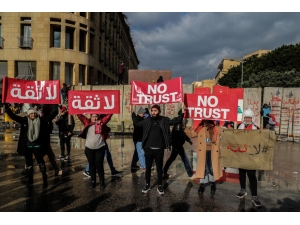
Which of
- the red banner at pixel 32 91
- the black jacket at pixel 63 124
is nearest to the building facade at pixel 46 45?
the black jacket at pixel 63 124

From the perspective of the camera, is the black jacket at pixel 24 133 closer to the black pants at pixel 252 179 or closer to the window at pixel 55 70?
the black pants at pixel 252 179

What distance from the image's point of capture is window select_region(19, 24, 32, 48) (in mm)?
26438

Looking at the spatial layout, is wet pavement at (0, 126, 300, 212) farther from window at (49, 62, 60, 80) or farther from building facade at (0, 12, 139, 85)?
window at (49, 62, 60, 80)

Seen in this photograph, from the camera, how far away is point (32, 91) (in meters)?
6.25

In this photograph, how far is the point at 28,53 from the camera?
87.3 feet

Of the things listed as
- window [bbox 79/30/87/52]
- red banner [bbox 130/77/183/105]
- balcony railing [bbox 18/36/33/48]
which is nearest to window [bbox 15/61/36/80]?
balcony railing [bbox 18/36/33/48]

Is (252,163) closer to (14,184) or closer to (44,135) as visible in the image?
(44,135)

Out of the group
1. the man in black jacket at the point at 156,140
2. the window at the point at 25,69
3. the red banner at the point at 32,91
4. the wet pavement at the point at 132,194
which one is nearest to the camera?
the wet pavement at the point at 132,194

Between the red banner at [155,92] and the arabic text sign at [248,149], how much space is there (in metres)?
1.45

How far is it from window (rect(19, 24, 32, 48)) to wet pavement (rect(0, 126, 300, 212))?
22555 millimetres

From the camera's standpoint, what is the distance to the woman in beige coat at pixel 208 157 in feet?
16.9

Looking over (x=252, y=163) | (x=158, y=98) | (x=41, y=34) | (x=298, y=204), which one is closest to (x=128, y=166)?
(x=158, y=98)

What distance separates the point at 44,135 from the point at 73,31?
2516cm

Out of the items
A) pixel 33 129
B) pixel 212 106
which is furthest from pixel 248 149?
pixel 33 129
